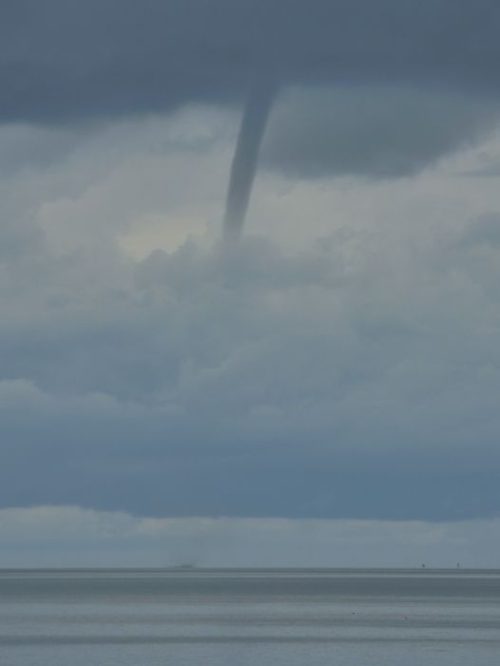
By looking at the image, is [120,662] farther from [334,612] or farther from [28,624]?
[334,612]

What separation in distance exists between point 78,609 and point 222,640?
65.7 metres

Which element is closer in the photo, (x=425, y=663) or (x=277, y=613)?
(x=425, y=663)

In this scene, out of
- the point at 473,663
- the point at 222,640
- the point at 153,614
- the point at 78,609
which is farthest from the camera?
the point at 78,609

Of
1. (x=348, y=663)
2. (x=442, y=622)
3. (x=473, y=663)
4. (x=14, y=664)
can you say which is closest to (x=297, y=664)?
(x=348, y=663)

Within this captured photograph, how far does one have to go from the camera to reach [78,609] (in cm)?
17688

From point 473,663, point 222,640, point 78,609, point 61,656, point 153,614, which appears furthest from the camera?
point 78,609

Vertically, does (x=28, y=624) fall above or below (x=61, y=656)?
above

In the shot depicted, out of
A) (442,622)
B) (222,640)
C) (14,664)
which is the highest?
(442,622)

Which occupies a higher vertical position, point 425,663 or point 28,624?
point 28,624

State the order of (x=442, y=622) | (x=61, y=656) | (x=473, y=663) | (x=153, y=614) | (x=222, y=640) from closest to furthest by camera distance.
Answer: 1. (x=473, y=663)
2. (x=61, y=656)
3. (x=222, y=640)
4. (x=442, y=622)
5. (x=153, y=614)

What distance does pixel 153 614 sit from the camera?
160m

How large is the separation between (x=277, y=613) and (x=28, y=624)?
31.7 metres

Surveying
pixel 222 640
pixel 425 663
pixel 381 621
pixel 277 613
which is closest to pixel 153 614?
pixel 277 613

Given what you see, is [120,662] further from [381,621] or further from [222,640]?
[381,621]
